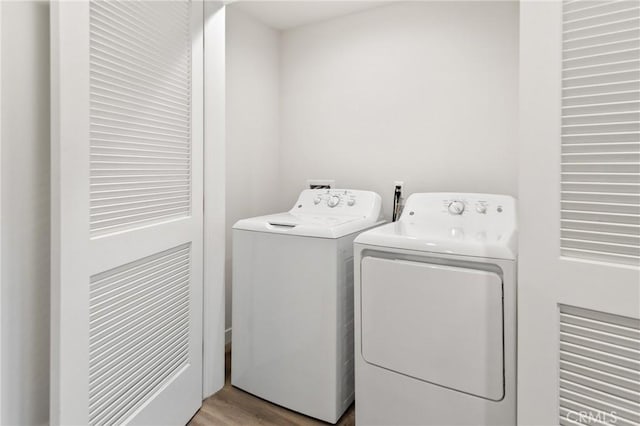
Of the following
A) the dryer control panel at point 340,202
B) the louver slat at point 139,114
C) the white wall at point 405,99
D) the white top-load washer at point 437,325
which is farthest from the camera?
the dryer control panel at point 340,202

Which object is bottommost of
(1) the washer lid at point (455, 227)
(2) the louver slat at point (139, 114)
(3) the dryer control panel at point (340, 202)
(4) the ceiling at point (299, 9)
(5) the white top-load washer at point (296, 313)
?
(5) the white top-load washer at point (296, 313)

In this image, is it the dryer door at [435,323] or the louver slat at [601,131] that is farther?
the dryer door at [435,323]

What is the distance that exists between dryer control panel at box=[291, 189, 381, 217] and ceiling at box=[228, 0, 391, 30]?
1.21 metres

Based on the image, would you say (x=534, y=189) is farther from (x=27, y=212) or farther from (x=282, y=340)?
(x=27, y=212)

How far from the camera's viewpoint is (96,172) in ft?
3.92

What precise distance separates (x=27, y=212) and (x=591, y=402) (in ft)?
5.54

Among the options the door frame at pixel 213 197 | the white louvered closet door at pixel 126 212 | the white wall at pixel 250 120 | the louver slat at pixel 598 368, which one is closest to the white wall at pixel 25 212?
the white louvered closet door at pixel 126 212

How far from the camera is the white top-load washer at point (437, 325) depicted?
4.34 ft

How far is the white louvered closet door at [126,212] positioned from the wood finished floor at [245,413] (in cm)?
10

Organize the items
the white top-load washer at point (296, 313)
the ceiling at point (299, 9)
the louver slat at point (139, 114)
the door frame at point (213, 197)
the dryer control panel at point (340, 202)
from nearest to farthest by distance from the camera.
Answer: the louver slat at point (139, 114) → the white top-load washer at point (296, 313) → the door frame at point (213, 197) → the dryer control panel at point (340, 202) → the ceiling at point (299, 9)

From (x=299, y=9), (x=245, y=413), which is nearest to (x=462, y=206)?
(x=245, y=413)

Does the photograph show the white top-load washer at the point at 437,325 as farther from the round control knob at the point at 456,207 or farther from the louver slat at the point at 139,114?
the louver slat at the point at 139,114

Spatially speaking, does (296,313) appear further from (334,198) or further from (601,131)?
(601,131)

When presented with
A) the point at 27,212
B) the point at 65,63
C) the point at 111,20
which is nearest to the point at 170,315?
the point at 27,212
